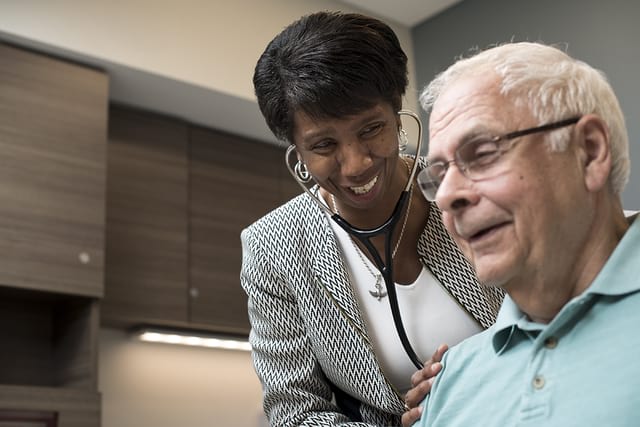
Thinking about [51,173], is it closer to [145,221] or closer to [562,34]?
[145,221]

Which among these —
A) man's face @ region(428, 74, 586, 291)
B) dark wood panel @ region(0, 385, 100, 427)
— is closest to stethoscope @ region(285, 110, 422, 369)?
man's face @ region(428, 74, 586, 291)

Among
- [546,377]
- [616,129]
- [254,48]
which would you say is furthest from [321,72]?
[254,48]

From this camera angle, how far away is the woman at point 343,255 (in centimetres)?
154

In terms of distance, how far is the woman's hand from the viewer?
1.37m

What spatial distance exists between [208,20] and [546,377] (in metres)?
3.02

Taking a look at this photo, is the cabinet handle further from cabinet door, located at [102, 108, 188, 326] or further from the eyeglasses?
the eyeglasses

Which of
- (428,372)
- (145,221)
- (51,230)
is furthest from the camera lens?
(145,221)

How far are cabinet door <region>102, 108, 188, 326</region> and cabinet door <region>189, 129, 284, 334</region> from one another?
63 mm

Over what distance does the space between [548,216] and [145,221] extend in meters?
2.79

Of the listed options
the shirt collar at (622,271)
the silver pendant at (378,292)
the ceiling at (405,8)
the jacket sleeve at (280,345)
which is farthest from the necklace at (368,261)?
the ceiling at (405,8)

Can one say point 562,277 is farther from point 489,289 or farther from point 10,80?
point 10,80

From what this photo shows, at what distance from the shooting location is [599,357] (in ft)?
3.38

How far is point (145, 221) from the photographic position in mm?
3693

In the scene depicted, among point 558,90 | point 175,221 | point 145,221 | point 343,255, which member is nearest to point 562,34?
point 175,221
